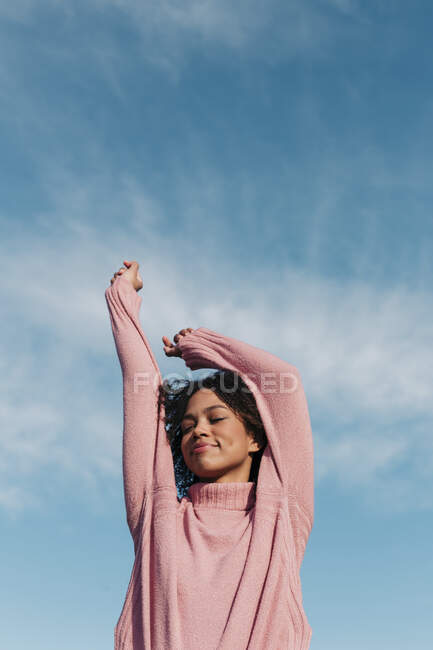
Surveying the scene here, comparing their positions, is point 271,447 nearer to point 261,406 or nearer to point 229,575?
point 261,406

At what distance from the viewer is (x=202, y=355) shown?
6047mm

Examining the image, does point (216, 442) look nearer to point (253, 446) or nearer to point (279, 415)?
point (253, 446)

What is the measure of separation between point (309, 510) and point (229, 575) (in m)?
A: 0.80

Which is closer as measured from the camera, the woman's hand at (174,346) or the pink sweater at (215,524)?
the pink sweater at (215,524)

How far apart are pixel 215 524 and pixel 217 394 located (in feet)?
3.41

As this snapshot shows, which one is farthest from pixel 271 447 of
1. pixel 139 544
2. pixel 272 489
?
pixel 139 544

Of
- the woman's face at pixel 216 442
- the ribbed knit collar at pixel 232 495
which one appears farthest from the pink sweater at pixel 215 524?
the woman's face at pixel 216 442

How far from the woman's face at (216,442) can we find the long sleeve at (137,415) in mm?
197

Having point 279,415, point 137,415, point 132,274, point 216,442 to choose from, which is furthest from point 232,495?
point 132,274

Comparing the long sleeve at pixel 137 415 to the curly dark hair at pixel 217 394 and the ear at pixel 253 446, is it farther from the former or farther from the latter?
the ear at pixel 253 446

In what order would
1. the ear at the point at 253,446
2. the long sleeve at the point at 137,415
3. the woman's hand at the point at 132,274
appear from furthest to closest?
the woman's hand at the point at 132,274 < the ear at the point at 253,446 < the long sleeve at the point at 137,415

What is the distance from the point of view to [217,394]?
6.02m

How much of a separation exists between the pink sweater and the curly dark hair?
0.42 ft

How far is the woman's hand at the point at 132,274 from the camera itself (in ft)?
22.0
